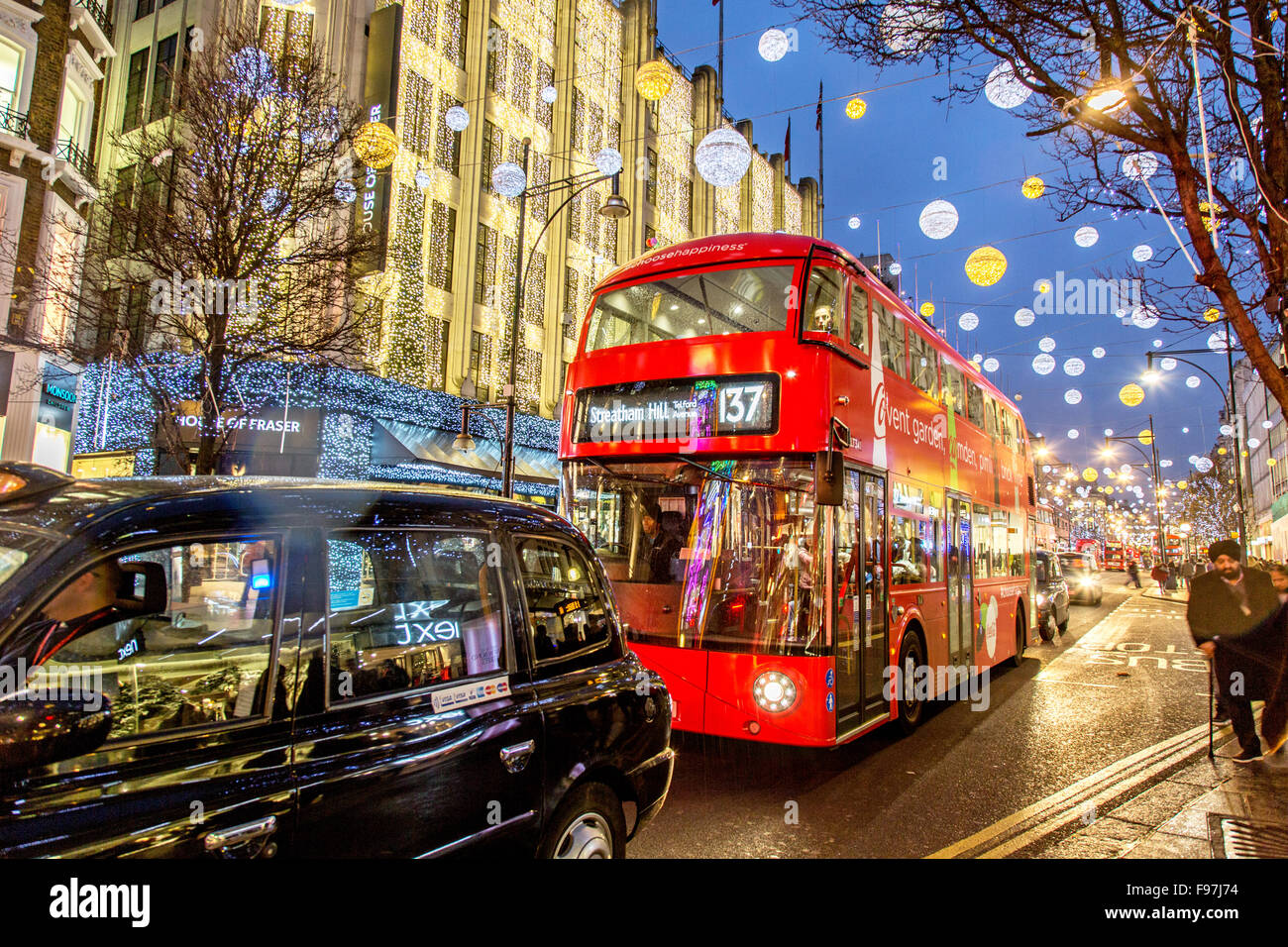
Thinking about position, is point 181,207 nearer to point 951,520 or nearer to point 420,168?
point 420,168

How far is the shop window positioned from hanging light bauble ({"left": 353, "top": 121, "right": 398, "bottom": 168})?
12102 mm

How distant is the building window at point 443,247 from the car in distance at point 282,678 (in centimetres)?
1793

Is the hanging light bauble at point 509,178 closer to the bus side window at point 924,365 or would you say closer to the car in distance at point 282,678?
the bus side window at point 924,365

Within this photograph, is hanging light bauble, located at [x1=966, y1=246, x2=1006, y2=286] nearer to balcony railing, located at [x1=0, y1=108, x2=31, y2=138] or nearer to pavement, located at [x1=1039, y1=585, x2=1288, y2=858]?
pavement, located at [x1=1039, y1=585, x2=1288, y2=858]

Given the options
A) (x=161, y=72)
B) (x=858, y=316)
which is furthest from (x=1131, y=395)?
(x=161, y=72)

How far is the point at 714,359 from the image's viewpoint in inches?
257

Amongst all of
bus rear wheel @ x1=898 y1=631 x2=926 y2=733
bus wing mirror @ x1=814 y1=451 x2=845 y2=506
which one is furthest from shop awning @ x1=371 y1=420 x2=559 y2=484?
bus wing mirror @ x1=814 y1=451 x2=845 y2=506

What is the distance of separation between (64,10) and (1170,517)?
3829 inches

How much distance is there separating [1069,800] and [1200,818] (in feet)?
2.81

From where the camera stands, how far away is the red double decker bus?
6.11 meters

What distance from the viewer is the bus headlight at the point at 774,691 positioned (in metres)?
5.94

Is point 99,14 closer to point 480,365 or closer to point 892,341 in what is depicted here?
point 480,365

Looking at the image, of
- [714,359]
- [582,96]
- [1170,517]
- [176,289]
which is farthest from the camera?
[1170,517]
